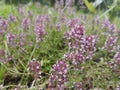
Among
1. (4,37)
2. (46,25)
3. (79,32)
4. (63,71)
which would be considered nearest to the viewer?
(63,71)

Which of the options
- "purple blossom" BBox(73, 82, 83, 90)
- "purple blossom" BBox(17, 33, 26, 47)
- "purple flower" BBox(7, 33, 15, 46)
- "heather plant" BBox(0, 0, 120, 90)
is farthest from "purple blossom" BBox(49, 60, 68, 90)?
"purple blossom" BBox(17, 33, 26, 47)

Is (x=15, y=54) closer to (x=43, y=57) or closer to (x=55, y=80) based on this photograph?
(x=43, y=57)

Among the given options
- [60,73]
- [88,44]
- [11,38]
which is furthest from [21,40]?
[60,73]

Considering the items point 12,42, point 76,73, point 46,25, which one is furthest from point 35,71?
point 46,25

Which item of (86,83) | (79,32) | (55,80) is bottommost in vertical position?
(86,83)

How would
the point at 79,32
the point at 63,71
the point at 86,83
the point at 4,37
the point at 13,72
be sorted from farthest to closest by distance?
the point at 4,37, the point at 13,72, the point at 86,83, the point at 79,32, the point at 63,71

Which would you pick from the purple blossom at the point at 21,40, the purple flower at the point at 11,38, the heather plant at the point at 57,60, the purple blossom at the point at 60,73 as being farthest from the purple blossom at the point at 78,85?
the purple blossom at the point at 21,40

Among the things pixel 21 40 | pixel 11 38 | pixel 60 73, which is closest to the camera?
pixel 60 73

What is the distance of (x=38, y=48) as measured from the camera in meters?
2.40

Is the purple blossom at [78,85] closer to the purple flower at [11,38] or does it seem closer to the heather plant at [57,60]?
the heather plant at [57,60]

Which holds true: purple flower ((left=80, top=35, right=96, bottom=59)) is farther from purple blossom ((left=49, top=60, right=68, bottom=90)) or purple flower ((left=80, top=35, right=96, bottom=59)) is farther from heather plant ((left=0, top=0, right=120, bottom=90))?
purple blossom ((left=49, top=60, right=68, bottom=90))

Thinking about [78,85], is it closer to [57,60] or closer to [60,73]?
[60,73]

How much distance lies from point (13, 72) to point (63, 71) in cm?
66

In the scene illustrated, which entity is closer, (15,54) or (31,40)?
(15,54)
